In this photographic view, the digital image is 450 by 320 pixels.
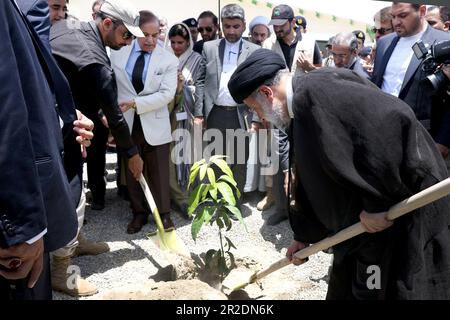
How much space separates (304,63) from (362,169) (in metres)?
2.79

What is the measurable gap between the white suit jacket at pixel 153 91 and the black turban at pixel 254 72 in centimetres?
200

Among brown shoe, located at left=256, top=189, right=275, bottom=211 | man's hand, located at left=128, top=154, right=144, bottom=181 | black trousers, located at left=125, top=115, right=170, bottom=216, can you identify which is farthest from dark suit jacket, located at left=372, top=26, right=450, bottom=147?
→ black trousers, located at left=125, top=115, right=170, bottom=216

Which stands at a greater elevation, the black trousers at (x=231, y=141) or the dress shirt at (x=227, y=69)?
the dress shirt at (x=227, y=69)

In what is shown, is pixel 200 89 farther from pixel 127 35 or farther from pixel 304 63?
pixel 127 35

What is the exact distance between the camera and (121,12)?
3164mm

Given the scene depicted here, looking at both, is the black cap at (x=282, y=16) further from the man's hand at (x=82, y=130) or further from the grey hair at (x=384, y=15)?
the man's hand at (x=82, y=130)

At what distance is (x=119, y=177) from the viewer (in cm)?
490

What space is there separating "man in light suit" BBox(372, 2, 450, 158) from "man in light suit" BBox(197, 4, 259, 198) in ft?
4.72

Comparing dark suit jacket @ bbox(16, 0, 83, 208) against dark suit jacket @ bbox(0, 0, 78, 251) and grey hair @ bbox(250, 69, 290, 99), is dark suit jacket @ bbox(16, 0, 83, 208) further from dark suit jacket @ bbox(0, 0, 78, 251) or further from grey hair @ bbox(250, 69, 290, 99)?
grey hair @ bbox(250, 69, 290, 99)

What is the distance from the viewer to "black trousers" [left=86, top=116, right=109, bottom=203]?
179 inches

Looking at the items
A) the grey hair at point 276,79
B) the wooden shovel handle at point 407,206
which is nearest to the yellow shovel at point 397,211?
the wooden shovel handle at point 407,206

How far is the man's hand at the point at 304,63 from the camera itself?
175 inches
